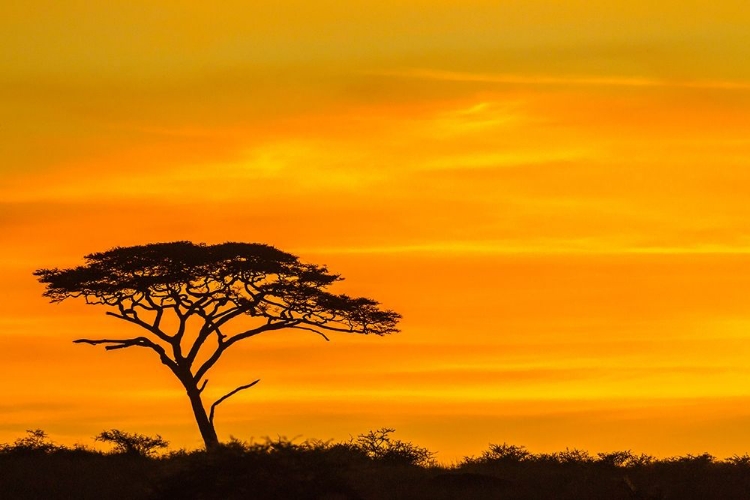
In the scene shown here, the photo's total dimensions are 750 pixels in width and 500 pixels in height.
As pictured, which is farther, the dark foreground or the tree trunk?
the tree trunk

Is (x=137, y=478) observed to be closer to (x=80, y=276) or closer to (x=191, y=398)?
(x=191, y=398)

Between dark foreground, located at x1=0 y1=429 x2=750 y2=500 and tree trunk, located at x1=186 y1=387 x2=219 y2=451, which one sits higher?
tree trunk, located at x1=186 y1=387 x2=219 y2=451

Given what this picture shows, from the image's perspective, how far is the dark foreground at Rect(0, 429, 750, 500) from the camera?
1422 inches

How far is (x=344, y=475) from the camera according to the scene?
41.8 meters

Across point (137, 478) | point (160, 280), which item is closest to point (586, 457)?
point (137, 478)

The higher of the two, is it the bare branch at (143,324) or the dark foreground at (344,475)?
the bare branch at (143,324)

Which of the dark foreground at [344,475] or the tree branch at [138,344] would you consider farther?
the tree branch at [138,344]

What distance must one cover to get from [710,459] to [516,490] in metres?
9.95

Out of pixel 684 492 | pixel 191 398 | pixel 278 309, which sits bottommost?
pixel 684 492

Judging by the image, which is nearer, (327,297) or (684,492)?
(684,492)

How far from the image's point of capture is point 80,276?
2463 inches

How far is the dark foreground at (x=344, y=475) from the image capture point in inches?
1422

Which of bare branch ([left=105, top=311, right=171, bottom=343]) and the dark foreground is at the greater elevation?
bare branch ([left=105, top=311, right=171, bottom=343])

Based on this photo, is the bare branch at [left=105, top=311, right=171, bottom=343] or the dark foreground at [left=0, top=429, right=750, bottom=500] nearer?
the dark foreground at [left=0, top=429, right=750, bottom=500]
